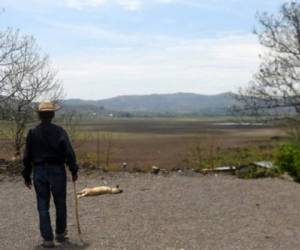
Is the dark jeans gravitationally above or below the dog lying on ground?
above

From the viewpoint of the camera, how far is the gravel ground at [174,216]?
8.88 meters

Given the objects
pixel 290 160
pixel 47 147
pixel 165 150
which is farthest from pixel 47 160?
pixel 165 150

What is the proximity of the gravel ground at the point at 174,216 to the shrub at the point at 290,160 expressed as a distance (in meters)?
0.92

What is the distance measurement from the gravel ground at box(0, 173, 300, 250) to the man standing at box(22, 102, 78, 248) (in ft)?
1.50

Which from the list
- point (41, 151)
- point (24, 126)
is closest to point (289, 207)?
point (41, 151)

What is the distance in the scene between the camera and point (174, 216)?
1089cm

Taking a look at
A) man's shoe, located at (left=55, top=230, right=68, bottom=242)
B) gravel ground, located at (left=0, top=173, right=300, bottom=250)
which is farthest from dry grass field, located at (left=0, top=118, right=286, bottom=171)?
man's shoe, located at (left=55, top=230, right=68, bottom=242)

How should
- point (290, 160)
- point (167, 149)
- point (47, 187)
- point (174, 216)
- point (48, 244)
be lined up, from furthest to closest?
point (167, 149)
point (290, 160)
point (174, 216)
point (47, 187)
point (48, 244)

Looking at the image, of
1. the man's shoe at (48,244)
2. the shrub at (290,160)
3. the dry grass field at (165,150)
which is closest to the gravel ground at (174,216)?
the man's shoe at (48,244)

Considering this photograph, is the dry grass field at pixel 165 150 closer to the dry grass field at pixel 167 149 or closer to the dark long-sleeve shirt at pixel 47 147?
the dry grass field at pixel 167 149

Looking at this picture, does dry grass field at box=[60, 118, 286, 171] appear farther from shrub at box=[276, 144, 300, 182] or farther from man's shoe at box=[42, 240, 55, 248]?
man's shoe at box=[42, 240, 55, 248]

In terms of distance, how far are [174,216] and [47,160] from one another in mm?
3167

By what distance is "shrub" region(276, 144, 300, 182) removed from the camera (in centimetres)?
1689

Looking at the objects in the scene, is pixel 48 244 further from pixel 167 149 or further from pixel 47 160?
pixel 167 149
